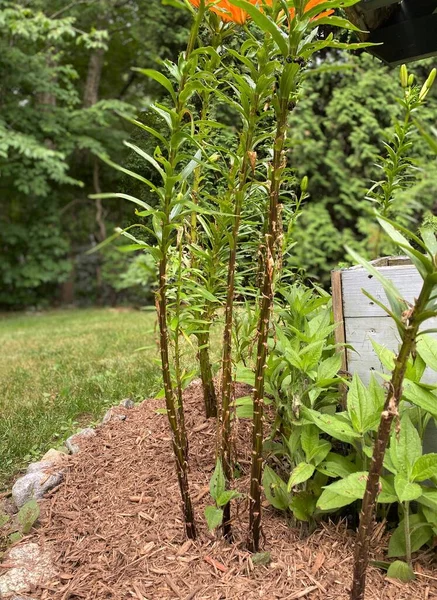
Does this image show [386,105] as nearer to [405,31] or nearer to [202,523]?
[405,31]

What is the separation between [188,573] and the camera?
57.9 inches

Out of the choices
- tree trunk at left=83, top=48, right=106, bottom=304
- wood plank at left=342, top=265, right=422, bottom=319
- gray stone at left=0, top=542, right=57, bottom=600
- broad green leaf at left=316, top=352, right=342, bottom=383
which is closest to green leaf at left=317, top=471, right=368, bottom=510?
broad green leaf at left=316, top=352, right=342, bottom=383

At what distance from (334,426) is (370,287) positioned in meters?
0.51

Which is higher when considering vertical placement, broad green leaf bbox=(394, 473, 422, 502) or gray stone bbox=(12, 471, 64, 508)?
broad green leaf bbox=(394, 473, 422, 502)

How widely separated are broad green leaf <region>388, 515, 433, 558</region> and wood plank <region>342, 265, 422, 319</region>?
636 millimetres

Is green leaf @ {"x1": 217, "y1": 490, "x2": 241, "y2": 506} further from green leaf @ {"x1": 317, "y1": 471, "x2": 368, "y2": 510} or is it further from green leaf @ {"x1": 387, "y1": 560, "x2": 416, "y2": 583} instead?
green leaf @ {"x1": 387, "y1": 560, "x2": 416, "y2": 583}

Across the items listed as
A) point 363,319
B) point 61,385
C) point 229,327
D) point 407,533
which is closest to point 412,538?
point 407,533

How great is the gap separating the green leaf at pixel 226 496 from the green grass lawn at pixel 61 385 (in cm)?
47

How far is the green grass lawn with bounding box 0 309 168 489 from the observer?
2.55 meters

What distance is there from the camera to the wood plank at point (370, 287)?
5.21 feet

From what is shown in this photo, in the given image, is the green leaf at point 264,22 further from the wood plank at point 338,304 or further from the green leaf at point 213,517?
the green leaf at point 213,517

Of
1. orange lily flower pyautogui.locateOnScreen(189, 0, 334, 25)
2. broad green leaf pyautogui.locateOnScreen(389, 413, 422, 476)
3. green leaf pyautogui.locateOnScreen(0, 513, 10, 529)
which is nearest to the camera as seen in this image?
orange lily flower pyautogui.locateOnScreen(189, 0, 334, 25)

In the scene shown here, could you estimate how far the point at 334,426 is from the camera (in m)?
1.43

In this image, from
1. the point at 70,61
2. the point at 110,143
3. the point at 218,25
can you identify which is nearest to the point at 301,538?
the point at 218,25
